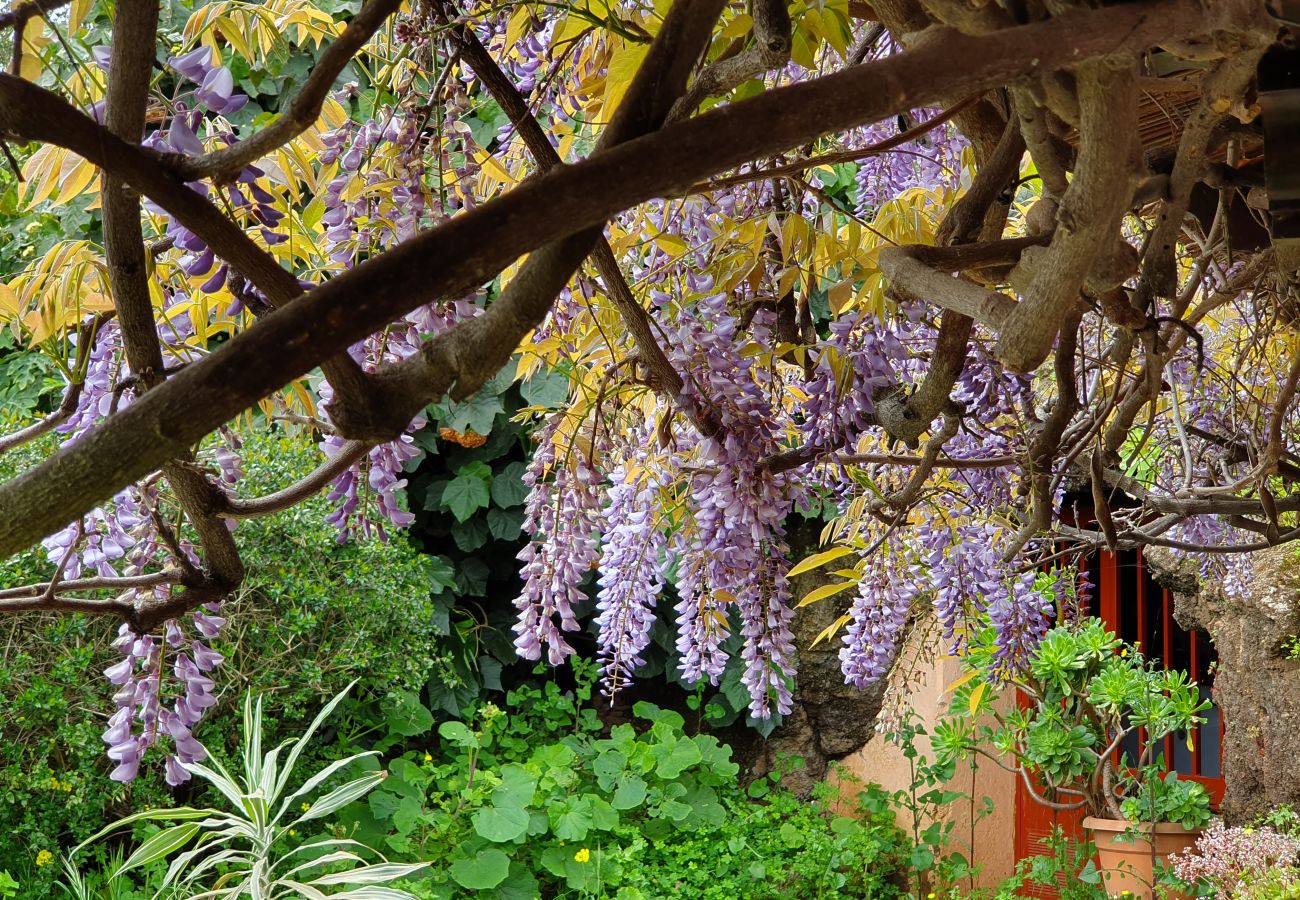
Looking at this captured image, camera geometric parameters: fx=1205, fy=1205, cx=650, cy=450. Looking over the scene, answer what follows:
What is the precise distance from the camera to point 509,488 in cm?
469

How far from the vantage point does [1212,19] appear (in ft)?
2.27

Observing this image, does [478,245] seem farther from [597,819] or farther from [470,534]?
[470,534]

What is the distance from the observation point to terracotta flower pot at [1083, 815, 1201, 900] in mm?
3779

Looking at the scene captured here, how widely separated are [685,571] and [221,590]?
1023 mm

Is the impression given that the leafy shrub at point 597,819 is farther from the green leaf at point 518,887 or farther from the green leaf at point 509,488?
the green leaf at point 509,488

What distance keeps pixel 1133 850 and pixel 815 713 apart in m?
1.72

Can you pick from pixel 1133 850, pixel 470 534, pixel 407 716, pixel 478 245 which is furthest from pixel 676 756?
pixel 478 245

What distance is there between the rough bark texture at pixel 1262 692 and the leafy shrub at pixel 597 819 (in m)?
1.51

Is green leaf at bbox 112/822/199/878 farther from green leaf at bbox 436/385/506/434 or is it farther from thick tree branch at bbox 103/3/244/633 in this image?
thick tree branch at bbox 103/3/244/633

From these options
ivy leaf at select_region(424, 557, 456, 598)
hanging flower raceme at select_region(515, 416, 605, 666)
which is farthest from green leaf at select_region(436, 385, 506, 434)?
hanging flower raceme at select_region(515, 416, 605, 666)

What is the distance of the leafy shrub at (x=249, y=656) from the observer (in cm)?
320

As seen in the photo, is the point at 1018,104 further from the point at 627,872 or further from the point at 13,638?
the point at 627,872

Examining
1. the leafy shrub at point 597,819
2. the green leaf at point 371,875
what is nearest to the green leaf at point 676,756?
the leafy shrub at point 597,819

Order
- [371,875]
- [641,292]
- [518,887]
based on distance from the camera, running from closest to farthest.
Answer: [641,292]
[371,875]
[518,887]
